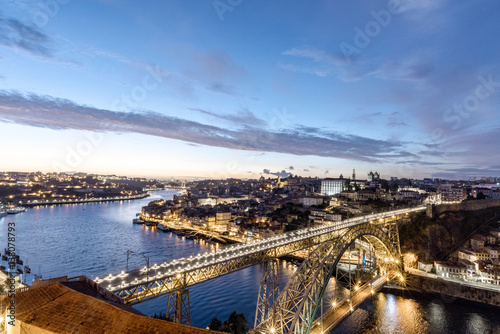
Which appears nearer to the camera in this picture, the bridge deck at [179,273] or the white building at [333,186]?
the bridge deck at [179,273]

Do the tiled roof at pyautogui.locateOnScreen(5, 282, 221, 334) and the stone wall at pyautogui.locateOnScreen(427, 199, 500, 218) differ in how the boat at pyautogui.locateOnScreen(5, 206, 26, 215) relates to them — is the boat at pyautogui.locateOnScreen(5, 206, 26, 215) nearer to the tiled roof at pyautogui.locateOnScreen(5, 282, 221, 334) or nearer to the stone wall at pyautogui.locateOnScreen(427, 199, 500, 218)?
the tiled roof at pyautogui.locateOnScreen(5, 282, 221, 334)

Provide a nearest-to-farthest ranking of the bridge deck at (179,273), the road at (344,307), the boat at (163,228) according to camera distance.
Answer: the bridge deck at (179,273)
the road at (344,307)
the boat at (163,228)

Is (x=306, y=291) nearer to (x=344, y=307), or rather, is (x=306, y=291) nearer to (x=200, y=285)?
(x=344, y=307)

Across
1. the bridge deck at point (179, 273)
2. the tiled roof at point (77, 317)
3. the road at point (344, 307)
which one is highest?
the tiled roof at point (77, 317)

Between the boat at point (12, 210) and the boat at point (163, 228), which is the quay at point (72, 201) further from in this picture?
the boat at point (163, 228)

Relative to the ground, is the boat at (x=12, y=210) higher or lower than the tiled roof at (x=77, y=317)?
lower

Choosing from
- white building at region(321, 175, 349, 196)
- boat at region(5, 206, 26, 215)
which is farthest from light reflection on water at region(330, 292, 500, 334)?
boat at region(5, 206, 26, 215)

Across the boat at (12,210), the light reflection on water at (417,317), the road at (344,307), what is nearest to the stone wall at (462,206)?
the road at (344,307)

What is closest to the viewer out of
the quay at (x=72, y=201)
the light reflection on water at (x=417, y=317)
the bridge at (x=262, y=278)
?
the bridge at (x=262, y=278)
